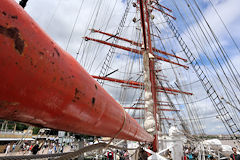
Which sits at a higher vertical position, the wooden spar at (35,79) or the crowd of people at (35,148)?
the wooden spar at (35,79)

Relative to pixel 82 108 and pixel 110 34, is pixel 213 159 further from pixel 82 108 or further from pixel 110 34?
pixel 110 34

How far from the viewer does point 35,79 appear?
1.13 feet

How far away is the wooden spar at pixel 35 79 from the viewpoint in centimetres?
29

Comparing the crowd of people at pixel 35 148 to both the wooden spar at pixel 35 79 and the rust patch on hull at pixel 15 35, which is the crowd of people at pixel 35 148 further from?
the rust patch on hull at pixel 15 35

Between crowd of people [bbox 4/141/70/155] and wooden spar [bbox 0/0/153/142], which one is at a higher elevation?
wooden spar [bbox 0/0/153/142]

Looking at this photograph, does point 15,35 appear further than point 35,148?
No

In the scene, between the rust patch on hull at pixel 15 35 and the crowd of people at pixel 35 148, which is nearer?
the rust patch on hull at pixel 15 35

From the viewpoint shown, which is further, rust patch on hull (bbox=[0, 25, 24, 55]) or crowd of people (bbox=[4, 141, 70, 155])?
crowd of people (bbox=[4, 141, 70, 155])

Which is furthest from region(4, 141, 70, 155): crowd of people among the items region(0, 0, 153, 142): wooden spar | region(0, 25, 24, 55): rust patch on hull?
region(0, 25, 24, 55): rust patch on hull

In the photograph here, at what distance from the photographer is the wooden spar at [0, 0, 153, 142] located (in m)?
0.29

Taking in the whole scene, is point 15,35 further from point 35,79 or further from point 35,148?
point 35,148

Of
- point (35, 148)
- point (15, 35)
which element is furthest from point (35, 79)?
point (35, 148)

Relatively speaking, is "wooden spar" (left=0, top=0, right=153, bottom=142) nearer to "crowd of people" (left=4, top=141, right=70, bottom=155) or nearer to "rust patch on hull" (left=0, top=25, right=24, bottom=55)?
"rust patch on hull" (left=0, top=25, right=24, bottom=55)

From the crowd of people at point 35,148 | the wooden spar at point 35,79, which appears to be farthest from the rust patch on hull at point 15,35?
the crowd of people at point 35,148
